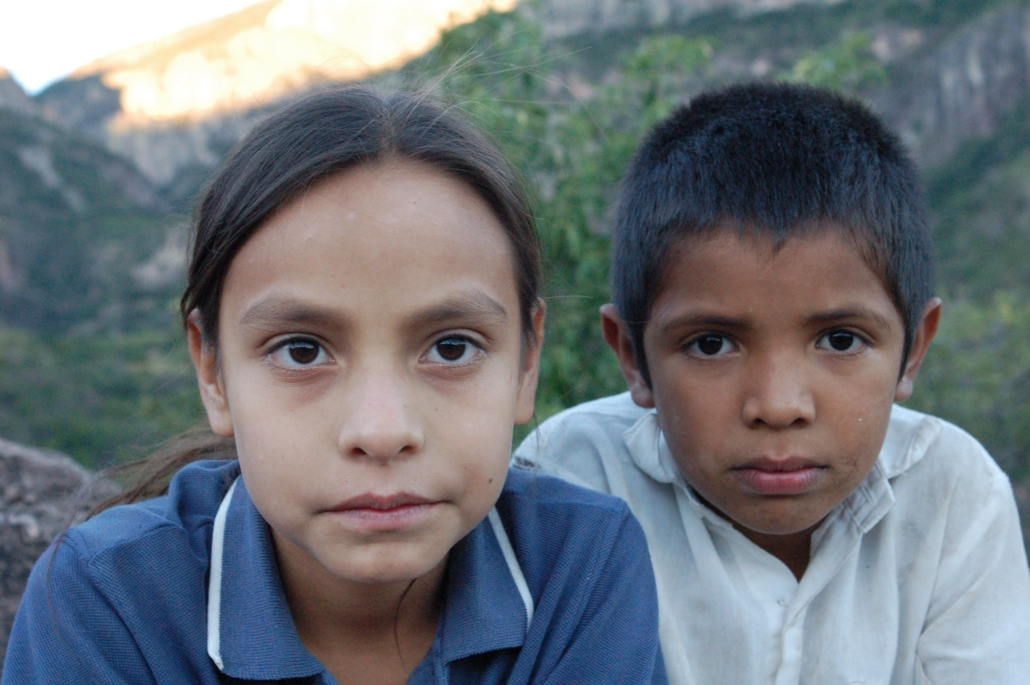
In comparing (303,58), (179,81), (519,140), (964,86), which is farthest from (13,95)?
(519,140)

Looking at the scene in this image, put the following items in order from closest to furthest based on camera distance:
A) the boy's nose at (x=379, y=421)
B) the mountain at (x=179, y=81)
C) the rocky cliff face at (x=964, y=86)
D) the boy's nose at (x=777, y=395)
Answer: the boy's nose at (x=379, y=421) → the boy's nose at (x=777, y=395) → the rocky cliff face at (x=964, y=86) → the mountain at (x=179, y=81)

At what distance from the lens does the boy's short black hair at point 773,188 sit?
1.69 meters

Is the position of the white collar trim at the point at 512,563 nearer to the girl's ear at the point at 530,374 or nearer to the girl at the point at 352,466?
the girl at the point at 352,466

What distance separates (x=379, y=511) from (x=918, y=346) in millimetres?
1209

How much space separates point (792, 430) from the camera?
5.31 feet

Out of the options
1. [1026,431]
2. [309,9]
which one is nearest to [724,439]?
[1026,431]

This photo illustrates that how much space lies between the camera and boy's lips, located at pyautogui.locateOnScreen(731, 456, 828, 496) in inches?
65.0

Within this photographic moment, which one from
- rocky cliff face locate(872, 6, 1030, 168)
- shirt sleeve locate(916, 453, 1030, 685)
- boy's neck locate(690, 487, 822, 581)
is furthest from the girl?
rocky cliff face locate(872, 6, 1030, 168)

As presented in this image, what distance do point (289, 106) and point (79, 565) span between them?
774mm

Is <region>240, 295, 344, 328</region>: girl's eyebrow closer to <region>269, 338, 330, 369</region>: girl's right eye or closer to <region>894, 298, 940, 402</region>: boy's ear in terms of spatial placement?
<region>269, 338, 330, 369</region>: girl's right eye

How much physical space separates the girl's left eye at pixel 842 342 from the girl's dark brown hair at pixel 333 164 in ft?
1.74

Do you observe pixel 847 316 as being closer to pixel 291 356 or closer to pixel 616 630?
pixel 616 630

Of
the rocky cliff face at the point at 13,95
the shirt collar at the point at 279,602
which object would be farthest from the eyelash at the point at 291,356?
the rocky cliff face at the point at 13,95

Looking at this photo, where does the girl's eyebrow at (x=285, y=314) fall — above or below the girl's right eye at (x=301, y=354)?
above
